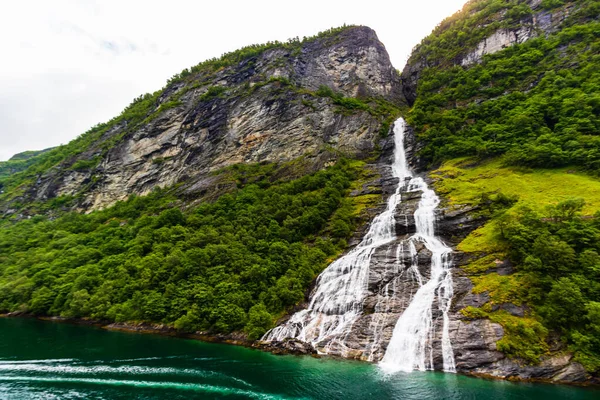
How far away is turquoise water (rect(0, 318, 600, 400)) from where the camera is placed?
1702cm

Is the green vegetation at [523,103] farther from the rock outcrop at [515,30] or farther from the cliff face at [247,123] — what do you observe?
the cliff face at [247,123]

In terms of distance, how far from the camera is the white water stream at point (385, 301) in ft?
74.0

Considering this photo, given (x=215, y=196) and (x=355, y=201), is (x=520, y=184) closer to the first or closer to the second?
(x=355, y=201)

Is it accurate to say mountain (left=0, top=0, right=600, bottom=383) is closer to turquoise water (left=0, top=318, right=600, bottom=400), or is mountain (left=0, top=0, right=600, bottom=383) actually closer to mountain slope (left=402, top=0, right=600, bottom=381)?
mountain slope (left=402, top=0, right=600, bottom=381)

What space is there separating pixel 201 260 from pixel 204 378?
18600mm

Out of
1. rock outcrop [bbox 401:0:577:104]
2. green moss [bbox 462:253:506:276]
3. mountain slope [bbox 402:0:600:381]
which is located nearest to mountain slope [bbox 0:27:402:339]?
mountain slope [bbox 402:0:600:381]

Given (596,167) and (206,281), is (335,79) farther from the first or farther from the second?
(206,281)

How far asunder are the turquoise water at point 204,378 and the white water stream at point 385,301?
2362mm

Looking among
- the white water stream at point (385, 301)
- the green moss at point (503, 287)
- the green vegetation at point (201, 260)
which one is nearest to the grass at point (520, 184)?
the white water stream at point (385, 301)

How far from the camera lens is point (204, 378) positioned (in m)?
19.5

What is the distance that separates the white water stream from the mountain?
0.94 ft

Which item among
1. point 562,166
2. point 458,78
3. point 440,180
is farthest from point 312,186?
point 458,78

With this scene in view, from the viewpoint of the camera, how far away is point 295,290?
31.8 metres

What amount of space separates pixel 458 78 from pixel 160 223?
73840 millimetres
